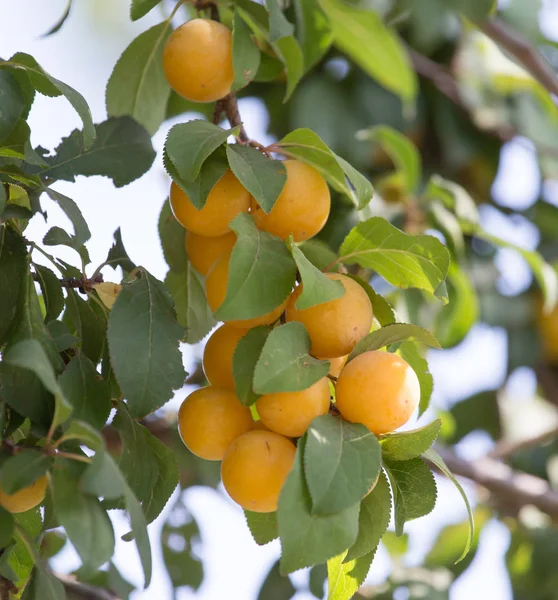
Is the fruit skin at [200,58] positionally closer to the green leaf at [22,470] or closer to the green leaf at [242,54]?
the green leaf at [242,54]

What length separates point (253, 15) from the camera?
750mm

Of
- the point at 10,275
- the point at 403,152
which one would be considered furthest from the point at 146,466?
the point at 403,152

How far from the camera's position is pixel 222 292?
60 cm

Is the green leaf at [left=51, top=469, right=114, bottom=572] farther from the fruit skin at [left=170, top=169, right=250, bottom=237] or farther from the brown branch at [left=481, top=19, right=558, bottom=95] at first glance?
the brown branch at [left=481, top=19, right=558, bottom=95]

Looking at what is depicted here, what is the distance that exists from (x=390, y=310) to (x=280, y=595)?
0.72m

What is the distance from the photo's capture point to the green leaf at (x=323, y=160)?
1.99 feet

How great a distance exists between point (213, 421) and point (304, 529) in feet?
0.40

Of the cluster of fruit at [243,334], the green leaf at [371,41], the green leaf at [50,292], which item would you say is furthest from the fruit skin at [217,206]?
the green leaf at [371,41]

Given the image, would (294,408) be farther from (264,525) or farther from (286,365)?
(264,525)

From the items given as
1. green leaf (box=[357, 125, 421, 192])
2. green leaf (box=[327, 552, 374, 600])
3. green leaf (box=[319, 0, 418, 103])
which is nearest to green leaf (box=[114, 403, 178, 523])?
green leaf (box=[327, 552, 374, 600])

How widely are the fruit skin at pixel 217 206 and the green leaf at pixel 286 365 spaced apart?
0.11 meters

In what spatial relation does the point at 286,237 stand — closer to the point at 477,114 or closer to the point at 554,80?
the point at 554,80

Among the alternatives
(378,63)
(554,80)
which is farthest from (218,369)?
(554,80)

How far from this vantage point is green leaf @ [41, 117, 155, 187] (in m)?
0.60
